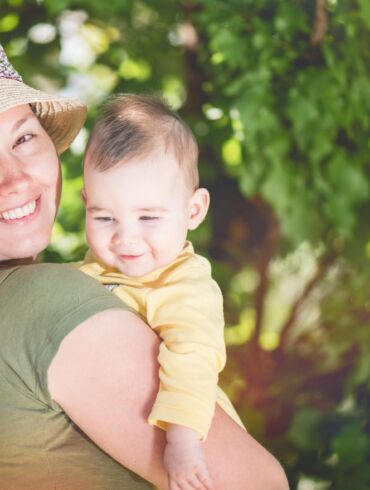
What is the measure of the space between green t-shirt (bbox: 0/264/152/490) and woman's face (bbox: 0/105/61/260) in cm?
23

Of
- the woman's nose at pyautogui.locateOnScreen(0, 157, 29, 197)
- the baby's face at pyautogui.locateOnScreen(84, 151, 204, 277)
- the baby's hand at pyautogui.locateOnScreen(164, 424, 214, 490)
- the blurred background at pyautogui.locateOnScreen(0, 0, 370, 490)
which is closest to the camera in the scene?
the baby's hand at pyautogui.locateOnScreen(164, 424, 214, 490)

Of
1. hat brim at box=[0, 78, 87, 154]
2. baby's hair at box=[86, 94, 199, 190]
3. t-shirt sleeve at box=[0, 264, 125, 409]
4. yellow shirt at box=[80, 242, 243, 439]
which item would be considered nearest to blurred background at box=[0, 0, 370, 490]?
hat brim at box=[0, 78, 87, 154]

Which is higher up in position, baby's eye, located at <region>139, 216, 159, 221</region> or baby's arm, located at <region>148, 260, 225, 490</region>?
baby's eye, located at <region>139, 216, 159, 221</region>

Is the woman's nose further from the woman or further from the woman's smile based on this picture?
the woman

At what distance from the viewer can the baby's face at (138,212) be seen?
167cm

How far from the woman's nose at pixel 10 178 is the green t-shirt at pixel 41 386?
266 mm

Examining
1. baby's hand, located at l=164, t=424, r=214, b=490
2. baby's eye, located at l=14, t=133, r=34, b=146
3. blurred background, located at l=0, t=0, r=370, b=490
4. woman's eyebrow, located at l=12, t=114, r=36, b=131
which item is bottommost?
blurred background, located at l=0, t=0, r=370, b=490

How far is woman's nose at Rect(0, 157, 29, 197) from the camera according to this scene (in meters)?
1.78

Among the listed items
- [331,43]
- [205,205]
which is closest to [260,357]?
[331,43]

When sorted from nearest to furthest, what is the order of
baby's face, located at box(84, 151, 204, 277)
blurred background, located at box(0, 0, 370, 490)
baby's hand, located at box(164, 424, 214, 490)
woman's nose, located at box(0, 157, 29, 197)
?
1. baby's hand, located at box(164, 424, 214, 490)
2. baby's face, located at box(84, 151, 204, 277)
3. woman's nose, located at box(0, 157, 29, 197)
4. blurred background, located at box(0, 0, 370, 490)

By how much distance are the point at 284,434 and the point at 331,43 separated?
162cm

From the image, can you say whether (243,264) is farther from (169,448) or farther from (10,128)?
(169,448)

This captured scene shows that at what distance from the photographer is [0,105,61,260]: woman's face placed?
1782 millimetres

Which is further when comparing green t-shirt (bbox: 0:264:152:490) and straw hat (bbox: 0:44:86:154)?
straw hat (bbox: 0:44:86:154)
